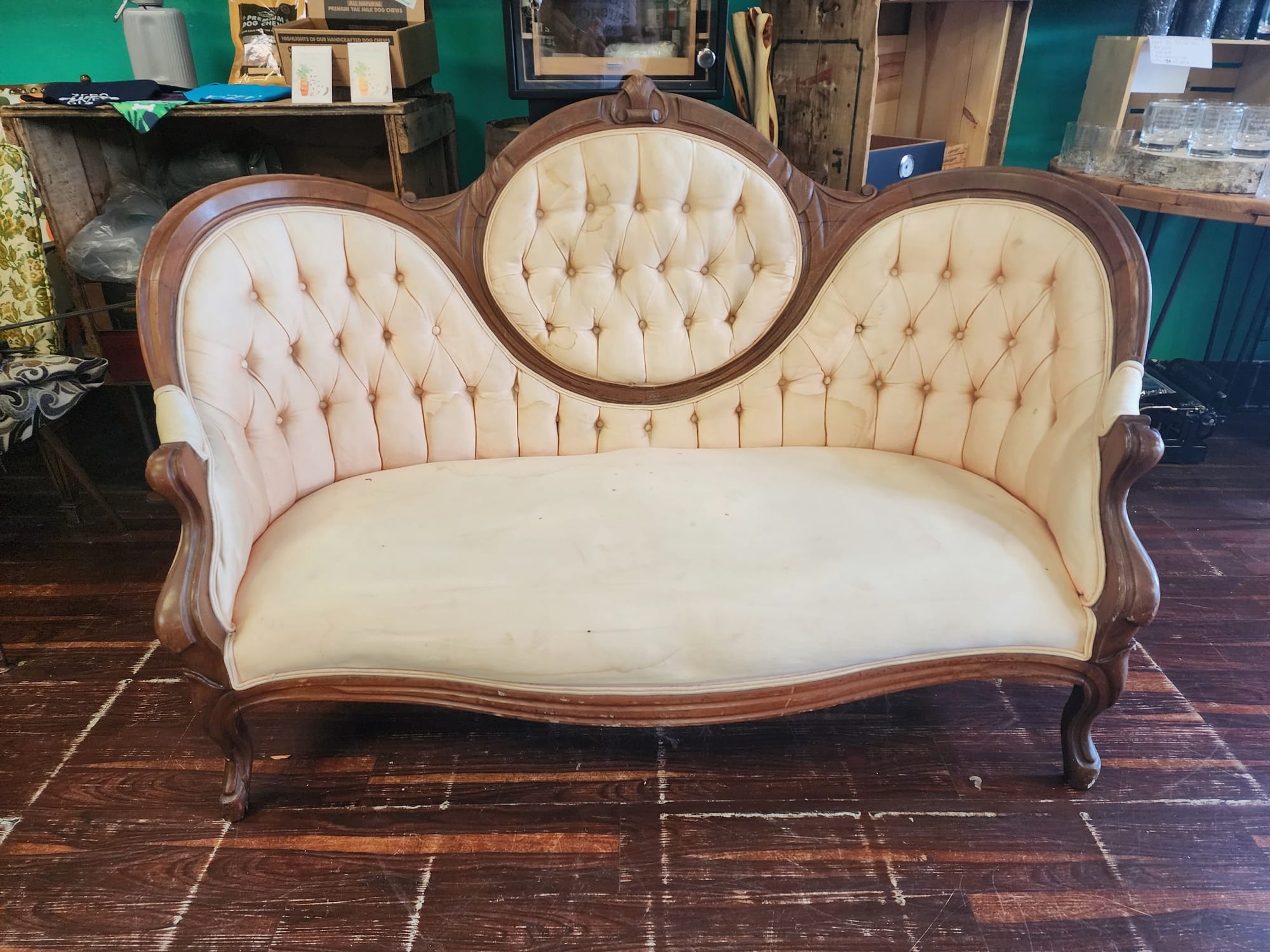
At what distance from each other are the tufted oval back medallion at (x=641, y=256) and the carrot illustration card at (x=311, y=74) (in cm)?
57

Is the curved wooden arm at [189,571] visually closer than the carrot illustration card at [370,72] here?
Yes

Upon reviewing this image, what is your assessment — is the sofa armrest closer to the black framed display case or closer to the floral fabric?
the black framed display case

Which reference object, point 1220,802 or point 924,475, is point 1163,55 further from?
point 1220,802

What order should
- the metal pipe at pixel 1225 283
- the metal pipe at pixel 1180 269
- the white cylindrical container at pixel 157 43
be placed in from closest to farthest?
1. the white cylindrical container at pixel 157 43
2. the metal pipe at pixel 1180 269
3. the metal pipe at pixel 1225 283

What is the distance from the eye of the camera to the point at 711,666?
1268 millimetres

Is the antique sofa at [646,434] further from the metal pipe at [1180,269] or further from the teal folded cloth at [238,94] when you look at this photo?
the metal pipe at [1180,269]

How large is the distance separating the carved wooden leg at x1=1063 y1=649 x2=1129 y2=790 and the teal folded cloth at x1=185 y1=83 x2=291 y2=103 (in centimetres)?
202

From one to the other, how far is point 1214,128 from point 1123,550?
143 centimetres

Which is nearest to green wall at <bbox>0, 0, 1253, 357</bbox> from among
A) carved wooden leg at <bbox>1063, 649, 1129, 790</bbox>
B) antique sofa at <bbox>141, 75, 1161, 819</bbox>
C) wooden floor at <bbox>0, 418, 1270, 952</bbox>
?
antique sofa at <bbox>141, 75, 1161, 819</bbox>

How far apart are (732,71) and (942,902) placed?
1.83 metres

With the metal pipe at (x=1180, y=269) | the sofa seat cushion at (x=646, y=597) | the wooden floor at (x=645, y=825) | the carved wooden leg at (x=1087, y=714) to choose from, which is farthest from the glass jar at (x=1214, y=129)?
the carved wooden leg at (x=1087, y=714)

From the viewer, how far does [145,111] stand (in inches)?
71.4

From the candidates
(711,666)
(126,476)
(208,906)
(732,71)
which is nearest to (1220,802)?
(711,666)

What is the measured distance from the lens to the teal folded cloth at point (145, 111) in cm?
181
